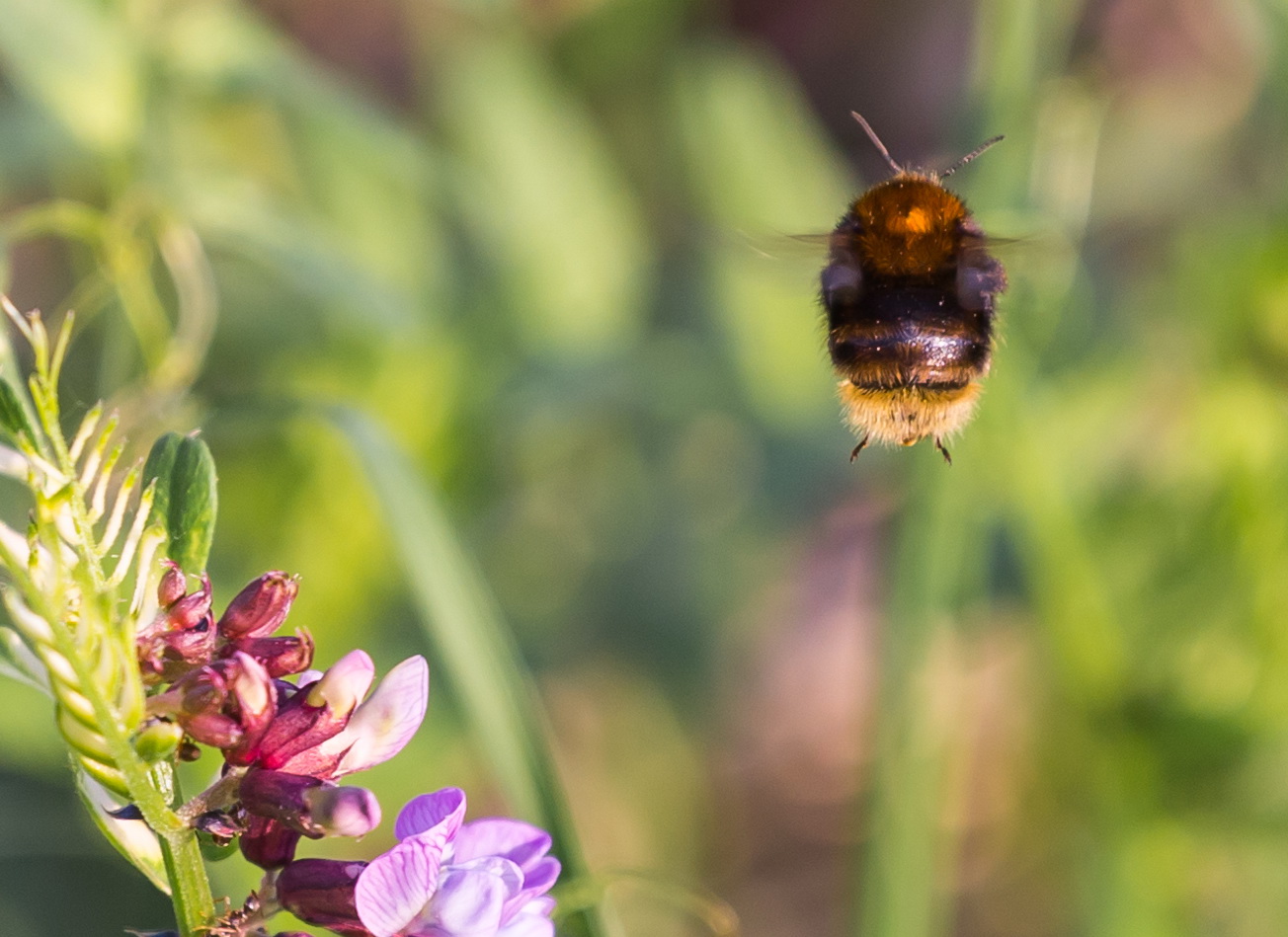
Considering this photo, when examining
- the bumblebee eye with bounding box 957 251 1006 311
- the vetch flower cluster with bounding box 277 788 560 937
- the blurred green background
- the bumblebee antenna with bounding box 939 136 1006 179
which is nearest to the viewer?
the vetch flower cluster with bounding box 277 788 560 937

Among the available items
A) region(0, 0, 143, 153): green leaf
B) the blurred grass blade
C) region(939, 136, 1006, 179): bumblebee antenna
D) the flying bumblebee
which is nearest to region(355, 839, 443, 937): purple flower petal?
the blurred grass blade

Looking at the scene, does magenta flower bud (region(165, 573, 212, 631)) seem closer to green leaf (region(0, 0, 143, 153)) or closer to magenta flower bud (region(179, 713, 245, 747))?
magenta flower bud (region(179, 713, 245, 747))

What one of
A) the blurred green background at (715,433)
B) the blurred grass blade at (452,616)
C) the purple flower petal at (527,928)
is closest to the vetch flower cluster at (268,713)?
the purple flower petal at (527,928)

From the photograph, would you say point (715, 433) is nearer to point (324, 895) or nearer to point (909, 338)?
point (909, 338)

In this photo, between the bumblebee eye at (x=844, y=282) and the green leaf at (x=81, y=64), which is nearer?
the bumblebee eye at (x=844, y=282)

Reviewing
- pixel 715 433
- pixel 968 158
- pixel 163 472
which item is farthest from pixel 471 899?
pixel 715 433

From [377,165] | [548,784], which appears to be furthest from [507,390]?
[548,784]

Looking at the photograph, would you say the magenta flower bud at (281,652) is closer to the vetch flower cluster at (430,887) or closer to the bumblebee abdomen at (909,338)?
the vetch flower cluster at (430,887)
